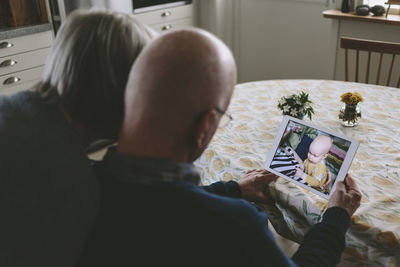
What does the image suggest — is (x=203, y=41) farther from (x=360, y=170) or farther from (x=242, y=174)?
(x=360, y=170)

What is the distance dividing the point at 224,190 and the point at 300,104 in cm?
60

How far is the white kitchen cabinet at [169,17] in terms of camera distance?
3459 mm

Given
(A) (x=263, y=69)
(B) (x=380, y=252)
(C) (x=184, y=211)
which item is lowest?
(A) (x=263, y=69)

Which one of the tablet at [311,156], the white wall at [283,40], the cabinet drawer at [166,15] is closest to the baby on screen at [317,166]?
the tablet at [311,156]

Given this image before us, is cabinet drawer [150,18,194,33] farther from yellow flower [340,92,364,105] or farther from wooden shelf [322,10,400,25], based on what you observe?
yellow flower [340,92,364,105]

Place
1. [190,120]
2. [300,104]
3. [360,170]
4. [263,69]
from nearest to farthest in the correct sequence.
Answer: [190,120] → [360,170] → [300,104] → [263,69]

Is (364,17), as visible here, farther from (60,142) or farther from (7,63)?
(60,142)

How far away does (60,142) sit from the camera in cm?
72

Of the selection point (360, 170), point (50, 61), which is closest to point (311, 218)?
point (360, 170)

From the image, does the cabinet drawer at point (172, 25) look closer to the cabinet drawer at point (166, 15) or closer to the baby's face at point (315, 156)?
the cabinet drawer at point (166, 15)

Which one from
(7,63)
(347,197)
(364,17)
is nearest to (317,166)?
(347,197)

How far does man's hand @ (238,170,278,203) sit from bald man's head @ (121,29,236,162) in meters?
0.57

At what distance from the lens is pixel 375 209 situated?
117cm

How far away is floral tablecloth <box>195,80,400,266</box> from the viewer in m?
1.12
